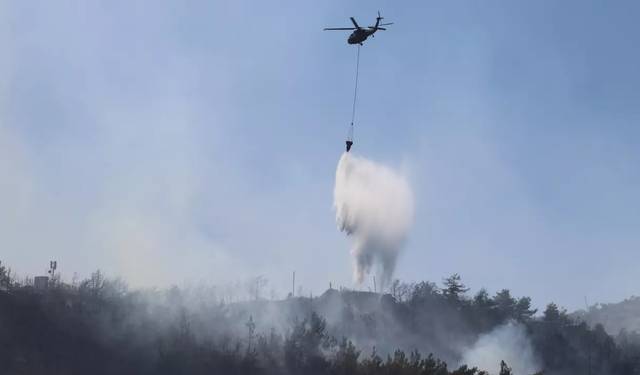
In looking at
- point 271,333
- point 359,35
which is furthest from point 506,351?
point 359,35

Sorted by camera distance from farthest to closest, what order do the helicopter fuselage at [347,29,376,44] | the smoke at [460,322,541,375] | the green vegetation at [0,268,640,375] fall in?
the smoke at [460,322,541,375] < the green vegetation at [0,268,640,375] < the helicopter fuselage at [347,29,376,44]

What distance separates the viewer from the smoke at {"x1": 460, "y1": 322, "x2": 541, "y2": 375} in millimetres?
117256

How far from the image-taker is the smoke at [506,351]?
385ft

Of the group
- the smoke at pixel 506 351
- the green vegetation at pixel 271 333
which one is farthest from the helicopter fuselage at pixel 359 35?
the smoke at pixel 506 351

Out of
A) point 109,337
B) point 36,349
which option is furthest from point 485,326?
point 36,349

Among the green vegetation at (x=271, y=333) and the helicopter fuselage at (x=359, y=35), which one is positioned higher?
the helicopter fuselage at (x=359, y=35)

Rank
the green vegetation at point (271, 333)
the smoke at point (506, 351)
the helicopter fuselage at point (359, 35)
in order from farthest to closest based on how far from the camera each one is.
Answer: the smoke at point (506, 351) → the green vegetation at point (271, 333) → the helicopter fuselage at point (359, 35)

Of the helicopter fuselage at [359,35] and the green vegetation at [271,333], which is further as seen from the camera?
the green vegetation at [271,333]

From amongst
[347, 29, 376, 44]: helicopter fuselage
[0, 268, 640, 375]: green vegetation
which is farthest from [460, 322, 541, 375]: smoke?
[347, 29, 376, 44]: helicopter fuselage

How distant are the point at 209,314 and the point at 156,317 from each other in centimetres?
904

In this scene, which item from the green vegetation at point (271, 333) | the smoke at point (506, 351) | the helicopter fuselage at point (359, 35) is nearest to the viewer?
the helicopter fuselage at point (359, 35)

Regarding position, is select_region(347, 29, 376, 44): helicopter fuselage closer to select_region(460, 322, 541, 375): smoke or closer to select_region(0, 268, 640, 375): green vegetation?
select_region(0, 268, 640, 375): green vegetation

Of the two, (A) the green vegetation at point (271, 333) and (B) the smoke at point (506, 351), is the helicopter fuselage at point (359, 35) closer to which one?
(A) the green vegetation at point (271, 333)

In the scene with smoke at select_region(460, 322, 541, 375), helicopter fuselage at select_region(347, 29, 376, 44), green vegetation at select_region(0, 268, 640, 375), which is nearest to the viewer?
helicopter fuselage at select_region(347, 29, 376, 44)
